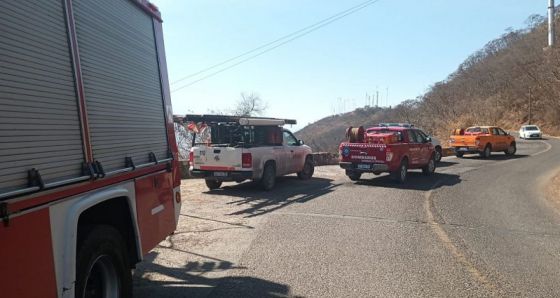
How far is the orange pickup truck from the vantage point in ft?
91.9

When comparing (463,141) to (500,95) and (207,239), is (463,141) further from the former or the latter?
(500,95)

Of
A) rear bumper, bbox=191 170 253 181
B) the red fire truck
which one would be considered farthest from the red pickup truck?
the red fire truck

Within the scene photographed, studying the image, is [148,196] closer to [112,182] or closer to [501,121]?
[112,182]

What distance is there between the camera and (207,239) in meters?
8.08

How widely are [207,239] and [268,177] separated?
623 centimetres

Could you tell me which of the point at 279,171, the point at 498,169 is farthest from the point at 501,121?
the point at 279,171

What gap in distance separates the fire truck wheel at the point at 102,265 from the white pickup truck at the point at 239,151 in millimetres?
9144

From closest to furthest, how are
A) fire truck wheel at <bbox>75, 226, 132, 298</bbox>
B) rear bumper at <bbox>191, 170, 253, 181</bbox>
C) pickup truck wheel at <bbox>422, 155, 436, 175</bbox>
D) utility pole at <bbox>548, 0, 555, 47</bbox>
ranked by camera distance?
fire truck wheel at <bbox>75, 226, 132, 298</bbox> < rear bumper at <bbox>191, 170, 253, 181</bbox> < pickup truck wheel at <bbox>422, 155, 436, 175</bbox> < utility pole at <bbox>548, 0, 555, 47</bbox>

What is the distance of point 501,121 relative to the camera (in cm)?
8688

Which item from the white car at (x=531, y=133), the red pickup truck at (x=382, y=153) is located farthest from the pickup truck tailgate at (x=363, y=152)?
the white car at (x=531, y=133)

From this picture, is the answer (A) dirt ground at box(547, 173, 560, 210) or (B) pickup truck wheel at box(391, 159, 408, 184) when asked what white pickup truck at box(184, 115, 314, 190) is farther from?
(A) dirt ground at box(547, 173, 560, 210)

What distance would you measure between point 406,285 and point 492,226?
4.49 metres

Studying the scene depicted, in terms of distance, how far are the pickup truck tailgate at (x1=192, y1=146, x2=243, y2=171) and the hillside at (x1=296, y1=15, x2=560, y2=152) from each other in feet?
158

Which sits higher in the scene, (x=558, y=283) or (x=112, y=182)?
(x=112, y=182)
